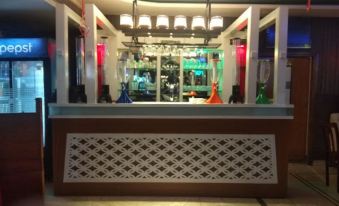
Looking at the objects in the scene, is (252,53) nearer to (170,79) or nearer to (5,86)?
(170,79)

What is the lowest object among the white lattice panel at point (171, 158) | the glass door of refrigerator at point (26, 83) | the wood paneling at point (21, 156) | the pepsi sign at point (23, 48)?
the white lattice panel at point (171, 158)

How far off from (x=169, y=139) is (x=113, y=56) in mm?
3090

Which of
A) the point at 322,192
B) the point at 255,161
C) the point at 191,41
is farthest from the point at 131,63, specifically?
the point at 322,192

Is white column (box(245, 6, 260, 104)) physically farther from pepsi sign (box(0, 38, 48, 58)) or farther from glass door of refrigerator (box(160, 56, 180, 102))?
pepsi sign (box(0, 38, 48, 58))

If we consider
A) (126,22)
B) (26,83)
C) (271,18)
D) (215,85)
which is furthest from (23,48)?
(271,18)

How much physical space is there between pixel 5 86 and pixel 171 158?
2854 millimetres

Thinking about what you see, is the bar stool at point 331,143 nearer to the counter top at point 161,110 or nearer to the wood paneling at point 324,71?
the counter top at point 161,110

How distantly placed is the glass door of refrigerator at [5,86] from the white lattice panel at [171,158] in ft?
5.47

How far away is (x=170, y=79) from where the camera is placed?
6918 mm

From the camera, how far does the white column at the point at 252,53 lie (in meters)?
4.71

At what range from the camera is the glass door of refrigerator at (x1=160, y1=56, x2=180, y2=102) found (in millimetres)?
6867

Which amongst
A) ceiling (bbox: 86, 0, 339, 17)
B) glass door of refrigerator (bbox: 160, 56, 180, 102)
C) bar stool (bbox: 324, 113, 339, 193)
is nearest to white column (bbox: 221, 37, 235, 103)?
ceiling (bbox: 86, 0, 339, 17)

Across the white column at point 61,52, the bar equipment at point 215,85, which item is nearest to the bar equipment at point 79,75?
the white column at point 61,52

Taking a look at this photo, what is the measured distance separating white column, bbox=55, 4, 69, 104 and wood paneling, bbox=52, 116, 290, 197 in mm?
374
